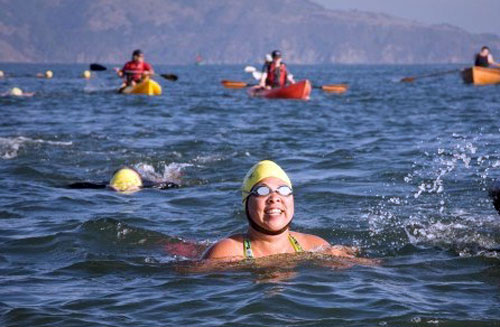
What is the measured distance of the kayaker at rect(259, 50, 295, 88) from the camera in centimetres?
2883

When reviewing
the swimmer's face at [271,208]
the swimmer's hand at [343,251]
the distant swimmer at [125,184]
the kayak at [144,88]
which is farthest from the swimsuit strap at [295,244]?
the kayak at [144,88]

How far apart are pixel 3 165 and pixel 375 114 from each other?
12775 millimetres

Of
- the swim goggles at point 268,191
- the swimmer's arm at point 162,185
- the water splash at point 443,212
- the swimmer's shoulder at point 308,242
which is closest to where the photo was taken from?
the swim goggles at point 268,191

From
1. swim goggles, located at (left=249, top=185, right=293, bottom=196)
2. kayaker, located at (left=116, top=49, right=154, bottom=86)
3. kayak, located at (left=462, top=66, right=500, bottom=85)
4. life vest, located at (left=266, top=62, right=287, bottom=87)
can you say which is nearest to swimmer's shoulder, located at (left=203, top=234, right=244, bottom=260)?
swim goggles, located at (left=249, top=185, right=293, bottom=196)

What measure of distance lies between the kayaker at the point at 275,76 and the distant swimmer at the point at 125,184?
1705 centimetres

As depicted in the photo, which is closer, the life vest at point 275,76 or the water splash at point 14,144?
the water splash at point 14,144

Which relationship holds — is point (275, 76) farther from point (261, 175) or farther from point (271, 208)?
point (271, 208)

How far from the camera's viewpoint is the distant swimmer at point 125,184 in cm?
1117

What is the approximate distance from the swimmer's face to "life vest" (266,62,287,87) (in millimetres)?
22028

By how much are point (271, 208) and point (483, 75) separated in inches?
1282

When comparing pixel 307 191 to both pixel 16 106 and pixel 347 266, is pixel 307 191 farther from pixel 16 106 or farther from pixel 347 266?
pixel 16 106

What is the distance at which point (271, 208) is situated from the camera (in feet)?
22.5

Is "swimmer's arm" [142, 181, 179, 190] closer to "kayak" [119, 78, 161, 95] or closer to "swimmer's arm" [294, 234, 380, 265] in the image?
"swimmer's arm" [294, 234, 380, 265]

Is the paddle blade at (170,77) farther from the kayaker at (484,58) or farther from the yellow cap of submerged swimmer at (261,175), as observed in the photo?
the yellow cap of submerged swimmer at (261,175)
